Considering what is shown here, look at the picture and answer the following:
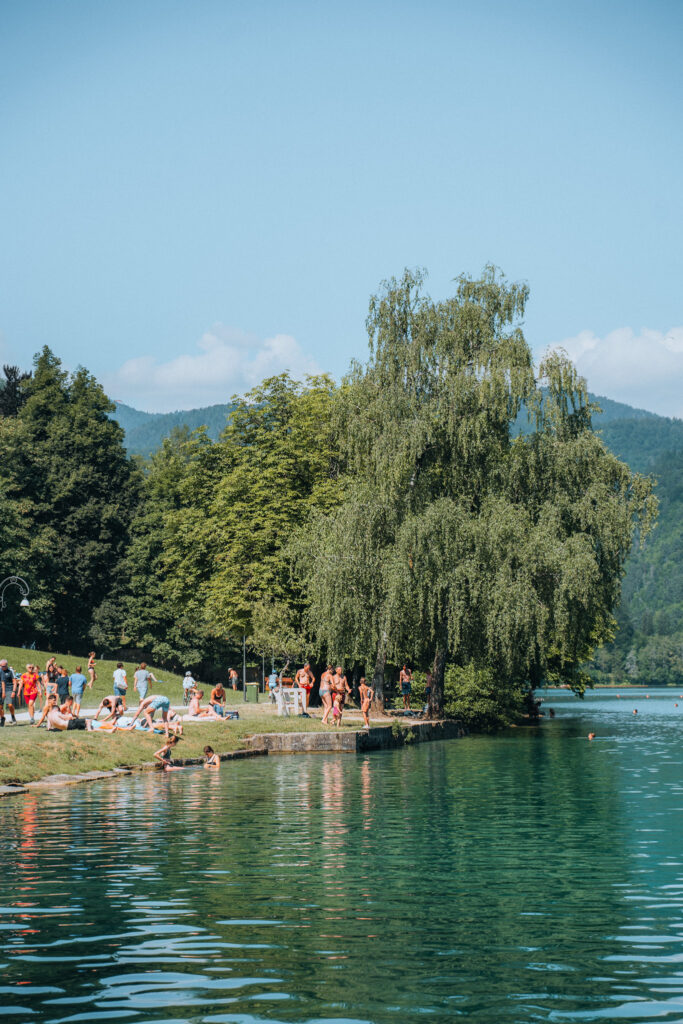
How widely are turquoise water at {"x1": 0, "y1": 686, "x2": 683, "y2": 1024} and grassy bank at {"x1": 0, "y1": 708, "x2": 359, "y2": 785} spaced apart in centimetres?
191

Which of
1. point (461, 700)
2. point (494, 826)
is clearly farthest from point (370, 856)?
point (461, 700)

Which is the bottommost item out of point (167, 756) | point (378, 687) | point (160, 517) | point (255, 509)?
point (167, 756)

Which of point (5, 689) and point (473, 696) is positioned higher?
point (5, 689)

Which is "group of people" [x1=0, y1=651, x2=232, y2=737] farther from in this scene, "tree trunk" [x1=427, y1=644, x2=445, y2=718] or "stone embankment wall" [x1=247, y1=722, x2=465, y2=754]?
"tree trunk" [x1=427, y1=644, x2=445, y2=718]

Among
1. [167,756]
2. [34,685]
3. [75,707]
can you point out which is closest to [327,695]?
[75,707]

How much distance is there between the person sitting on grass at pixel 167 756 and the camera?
31.4 metres

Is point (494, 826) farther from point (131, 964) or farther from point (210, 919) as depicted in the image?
point (131, 964)

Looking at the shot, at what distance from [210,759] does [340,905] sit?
19750mm

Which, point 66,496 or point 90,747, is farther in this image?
point 66,496

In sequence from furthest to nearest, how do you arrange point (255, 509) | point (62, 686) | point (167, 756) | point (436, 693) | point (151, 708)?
1. point (255, 509)
2. point (436, 693)
3. point (62, 686)
4. point (151, 708)
5. point (167, 756)

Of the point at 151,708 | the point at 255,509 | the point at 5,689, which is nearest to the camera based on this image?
the point at 151,708

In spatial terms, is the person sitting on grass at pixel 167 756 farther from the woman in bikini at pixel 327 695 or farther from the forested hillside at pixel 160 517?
the forested hillside at pixel 160 517

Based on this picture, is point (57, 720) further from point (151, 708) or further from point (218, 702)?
point (218, 702)

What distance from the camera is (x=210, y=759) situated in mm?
32312
